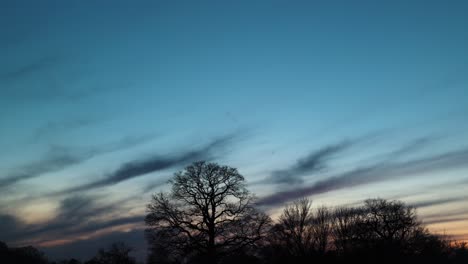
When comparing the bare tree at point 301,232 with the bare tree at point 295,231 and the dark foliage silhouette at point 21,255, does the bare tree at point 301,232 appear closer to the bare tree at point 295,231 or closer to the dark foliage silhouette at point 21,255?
the bare tree at point 295,231

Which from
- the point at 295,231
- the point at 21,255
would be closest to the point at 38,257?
the point at 21,255

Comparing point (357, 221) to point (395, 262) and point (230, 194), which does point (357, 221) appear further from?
point (230, 194)

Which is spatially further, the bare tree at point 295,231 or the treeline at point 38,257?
the treeline at point 38,257

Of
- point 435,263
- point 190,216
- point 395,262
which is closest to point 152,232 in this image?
point 190,216

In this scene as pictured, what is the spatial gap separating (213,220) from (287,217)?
16765mm

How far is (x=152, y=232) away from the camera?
51.5m

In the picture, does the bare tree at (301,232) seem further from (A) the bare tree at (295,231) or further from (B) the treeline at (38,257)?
(B) the treeline at (38,257)

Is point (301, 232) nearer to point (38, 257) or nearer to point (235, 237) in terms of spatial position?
point (235, 237)

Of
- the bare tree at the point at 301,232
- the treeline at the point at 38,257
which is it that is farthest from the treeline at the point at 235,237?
the treeline at the point at 38,257

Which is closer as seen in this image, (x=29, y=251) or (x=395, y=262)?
(x=395, y=262)

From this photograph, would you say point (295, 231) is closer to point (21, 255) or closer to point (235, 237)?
point (235, 237)

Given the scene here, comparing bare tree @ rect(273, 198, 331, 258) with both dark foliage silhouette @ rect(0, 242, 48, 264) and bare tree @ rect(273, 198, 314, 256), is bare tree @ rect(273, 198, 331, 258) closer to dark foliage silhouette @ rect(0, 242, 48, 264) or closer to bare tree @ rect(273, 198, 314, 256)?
bare tree @ rect(273, 198, 314, 256)

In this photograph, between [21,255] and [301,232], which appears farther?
[21,255]

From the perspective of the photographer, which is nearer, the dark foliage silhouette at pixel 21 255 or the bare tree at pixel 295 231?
the bare tree at pixel 295 231
